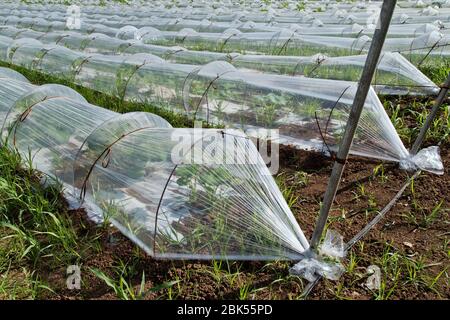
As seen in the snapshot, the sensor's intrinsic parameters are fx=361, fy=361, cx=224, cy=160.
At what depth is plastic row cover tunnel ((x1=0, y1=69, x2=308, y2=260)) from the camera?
217cm

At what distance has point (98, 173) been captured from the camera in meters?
2.64

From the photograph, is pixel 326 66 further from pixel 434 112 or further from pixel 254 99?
pixel 434 112

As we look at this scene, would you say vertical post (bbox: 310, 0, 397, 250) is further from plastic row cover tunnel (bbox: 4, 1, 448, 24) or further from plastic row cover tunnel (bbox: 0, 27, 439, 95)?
plastic row cover tunnel (bbox: 4, 1, 448, 24)

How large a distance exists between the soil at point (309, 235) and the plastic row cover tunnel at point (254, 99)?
0.30m

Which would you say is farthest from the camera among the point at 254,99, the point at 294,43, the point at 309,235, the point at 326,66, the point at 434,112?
the point at 294,43

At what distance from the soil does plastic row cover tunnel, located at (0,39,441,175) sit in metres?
0.30

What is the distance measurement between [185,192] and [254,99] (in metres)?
1.82

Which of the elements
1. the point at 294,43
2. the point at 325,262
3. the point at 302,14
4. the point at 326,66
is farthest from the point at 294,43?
the point at 302,14

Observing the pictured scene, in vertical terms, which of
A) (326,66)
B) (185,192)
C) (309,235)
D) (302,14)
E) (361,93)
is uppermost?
(302,14)

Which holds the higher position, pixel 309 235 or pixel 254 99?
pixel 254 99

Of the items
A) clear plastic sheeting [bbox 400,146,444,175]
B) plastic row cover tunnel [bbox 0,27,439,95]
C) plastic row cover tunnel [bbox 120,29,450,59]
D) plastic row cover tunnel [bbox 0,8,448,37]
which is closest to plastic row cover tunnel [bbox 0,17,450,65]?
plastic row cover tunnel [bbox 120,29,450,59]

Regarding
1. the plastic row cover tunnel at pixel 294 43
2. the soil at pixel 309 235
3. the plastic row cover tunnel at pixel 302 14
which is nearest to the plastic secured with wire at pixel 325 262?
the soil at pixel 309 235

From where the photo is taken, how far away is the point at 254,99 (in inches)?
147

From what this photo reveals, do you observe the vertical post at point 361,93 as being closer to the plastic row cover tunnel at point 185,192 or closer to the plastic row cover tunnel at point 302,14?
the plastic row cover tunnel at point 185,192
